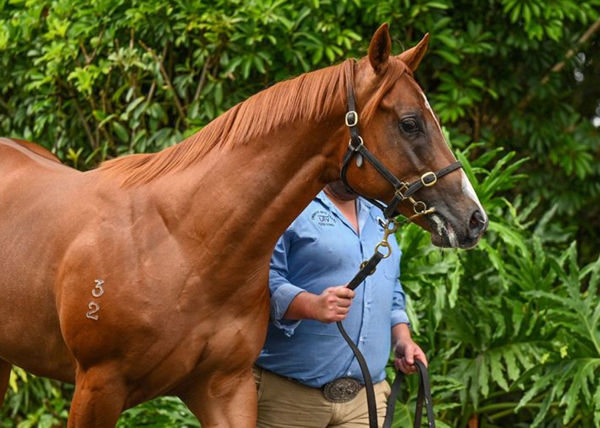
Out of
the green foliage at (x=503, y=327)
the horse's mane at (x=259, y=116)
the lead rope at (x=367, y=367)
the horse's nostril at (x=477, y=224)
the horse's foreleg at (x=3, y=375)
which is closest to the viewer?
the horse's nostril at (x=477, y=224)

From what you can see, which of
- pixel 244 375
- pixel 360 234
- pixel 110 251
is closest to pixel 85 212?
pixel 110 251

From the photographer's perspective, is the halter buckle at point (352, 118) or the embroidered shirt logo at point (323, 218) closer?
the halter buckle at point (352, 118)

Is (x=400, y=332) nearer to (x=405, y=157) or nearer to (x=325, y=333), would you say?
(x=325, y=333)

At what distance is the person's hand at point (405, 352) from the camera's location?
346cm

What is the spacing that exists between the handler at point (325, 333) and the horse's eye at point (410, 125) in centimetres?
57

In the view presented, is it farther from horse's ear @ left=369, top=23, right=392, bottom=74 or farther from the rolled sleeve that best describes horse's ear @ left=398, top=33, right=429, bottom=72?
the rolled sleeve

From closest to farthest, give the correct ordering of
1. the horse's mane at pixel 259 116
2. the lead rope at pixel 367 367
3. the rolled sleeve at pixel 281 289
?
1. the horse's mane at pixel 259 116
2. the lead rope at pixel 367 367
3. the rolled sleeve at pixel 281 289

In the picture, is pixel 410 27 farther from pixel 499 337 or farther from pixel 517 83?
pixel 499 337

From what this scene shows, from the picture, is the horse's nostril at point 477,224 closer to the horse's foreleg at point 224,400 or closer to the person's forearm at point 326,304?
the person's forearm at point 326,304

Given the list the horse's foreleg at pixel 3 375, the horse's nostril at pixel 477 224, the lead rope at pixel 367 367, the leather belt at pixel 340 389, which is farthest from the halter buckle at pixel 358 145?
the horse's foreleg at pixel 3 375

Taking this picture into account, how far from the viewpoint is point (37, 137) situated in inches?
233

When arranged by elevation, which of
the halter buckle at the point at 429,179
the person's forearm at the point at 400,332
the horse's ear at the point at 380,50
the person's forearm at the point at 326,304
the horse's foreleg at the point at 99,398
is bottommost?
the horse's foreleg at the point at 99,398

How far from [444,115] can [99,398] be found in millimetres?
3224

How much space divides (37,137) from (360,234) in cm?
307
